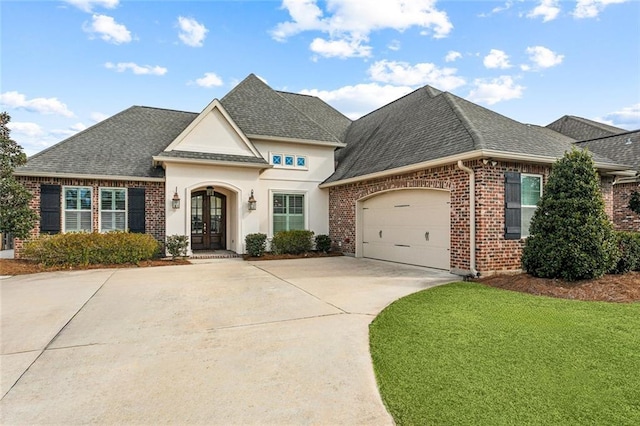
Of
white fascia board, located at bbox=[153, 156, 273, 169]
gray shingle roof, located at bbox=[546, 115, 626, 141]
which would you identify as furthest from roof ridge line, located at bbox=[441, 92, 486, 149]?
gray shingle roof, located at bbox=[546, 115, 626, 141]

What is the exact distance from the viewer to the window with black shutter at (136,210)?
496 inches

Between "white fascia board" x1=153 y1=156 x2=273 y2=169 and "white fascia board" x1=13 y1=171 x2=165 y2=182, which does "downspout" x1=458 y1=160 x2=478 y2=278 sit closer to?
"white fascia board" x1=153 y1=156 x2=273 y2=169

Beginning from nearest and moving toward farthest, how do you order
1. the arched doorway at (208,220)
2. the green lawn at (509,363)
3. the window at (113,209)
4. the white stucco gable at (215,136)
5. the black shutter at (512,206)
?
the green lawn at (509,363) < the black shutter at (512,206) < the window at (113,209) < the white stucco gable at (215,136) < the arched doorway at (208,220)

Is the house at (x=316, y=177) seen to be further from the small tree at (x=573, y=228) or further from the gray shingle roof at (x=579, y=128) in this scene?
the gray shingle roof at (x=579, y=128)

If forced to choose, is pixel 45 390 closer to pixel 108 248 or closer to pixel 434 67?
pixel 108 248

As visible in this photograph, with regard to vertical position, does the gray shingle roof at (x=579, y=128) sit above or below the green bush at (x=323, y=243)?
above

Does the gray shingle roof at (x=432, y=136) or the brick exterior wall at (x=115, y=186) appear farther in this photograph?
the brick exterior wall at (x=115, y=186)

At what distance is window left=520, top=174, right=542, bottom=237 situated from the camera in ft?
30.0

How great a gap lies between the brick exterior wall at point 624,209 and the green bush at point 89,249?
1641cm

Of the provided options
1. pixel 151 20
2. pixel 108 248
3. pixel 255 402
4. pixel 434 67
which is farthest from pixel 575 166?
pixel 108 248

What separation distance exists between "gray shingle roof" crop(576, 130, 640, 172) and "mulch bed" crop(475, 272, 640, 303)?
25.3 feet

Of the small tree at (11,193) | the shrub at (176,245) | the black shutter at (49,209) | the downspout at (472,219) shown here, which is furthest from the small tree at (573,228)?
the black shutter at (49,209)

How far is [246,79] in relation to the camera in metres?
17.0

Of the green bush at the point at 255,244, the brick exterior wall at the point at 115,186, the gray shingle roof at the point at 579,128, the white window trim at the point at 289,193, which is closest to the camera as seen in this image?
the brick exterior wall at the point at 115,186
